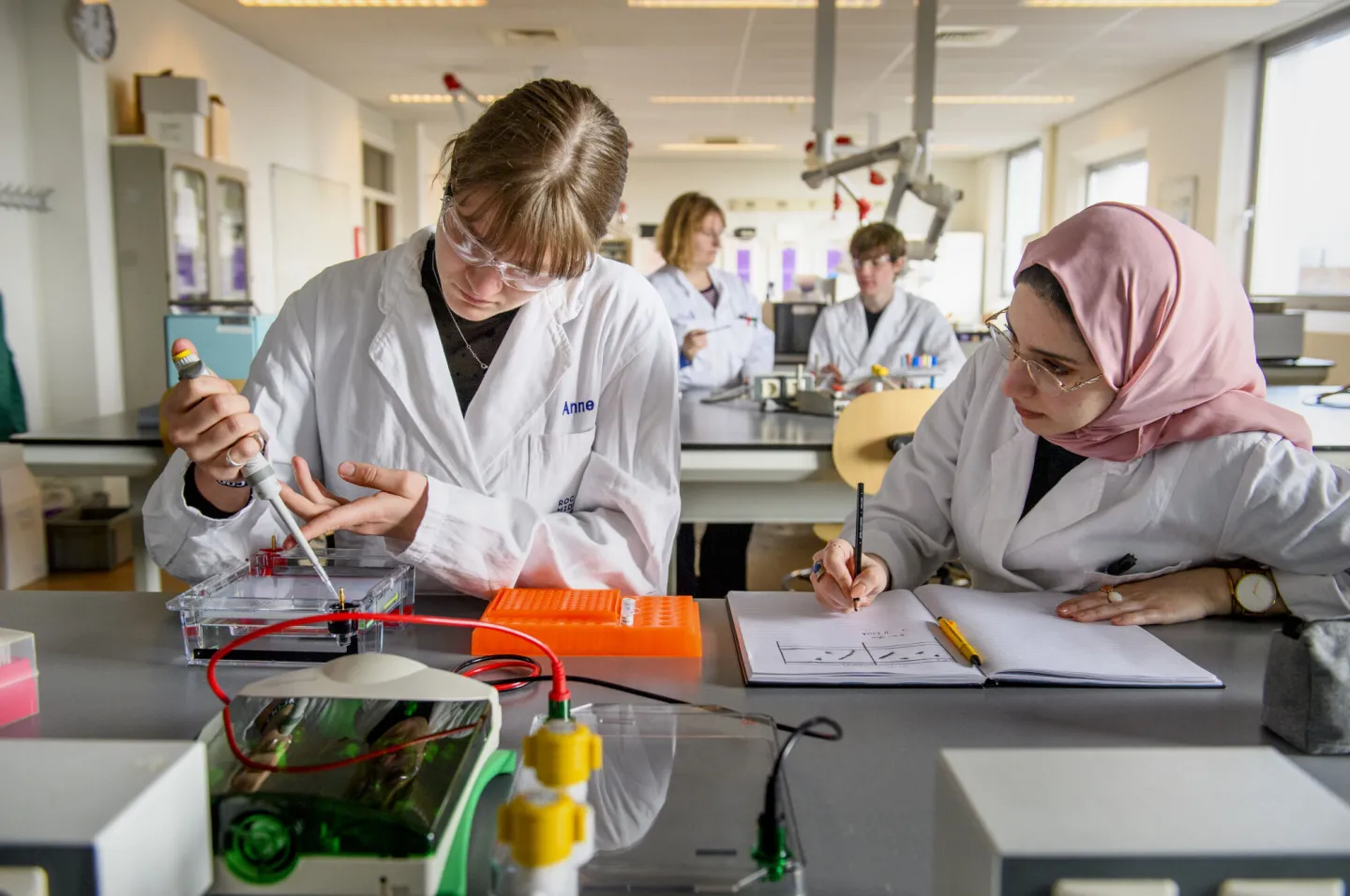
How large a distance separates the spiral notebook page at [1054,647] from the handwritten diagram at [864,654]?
0.05 metres

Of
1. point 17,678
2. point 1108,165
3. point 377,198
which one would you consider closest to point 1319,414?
point 17,678

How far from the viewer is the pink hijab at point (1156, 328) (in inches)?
49.3

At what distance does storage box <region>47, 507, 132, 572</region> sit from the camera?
13.8ft

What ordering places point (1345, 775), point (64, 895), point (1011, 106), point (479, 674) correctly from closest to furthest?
point (64, 895), point (1345, 775), point (479, 674), point (1011, 106)

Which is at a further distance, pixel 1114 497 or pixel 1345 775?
pixel 1114 497

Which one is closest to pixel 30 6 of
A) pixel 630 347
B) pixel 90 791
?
pixel 630 347

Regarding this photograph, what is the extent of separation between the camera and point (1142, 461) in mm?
1356

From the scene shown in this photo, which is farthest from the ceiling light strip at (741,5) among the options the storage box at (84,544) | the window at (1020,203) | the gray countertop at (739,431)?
the window at (1020,203)

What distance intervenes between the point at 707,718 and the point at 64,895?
18.8 inches

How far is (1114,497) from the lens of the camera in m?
1.36

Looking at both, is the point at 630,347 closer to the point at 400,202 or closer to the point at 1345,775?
the point at 1345,775

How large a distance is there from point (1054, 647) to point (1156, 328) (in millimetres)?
437

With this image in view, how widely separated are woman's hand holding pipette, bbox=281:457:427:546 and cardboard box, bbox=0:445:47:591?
3271 mm

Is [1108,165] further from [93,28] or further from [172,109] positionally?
[93,28]
